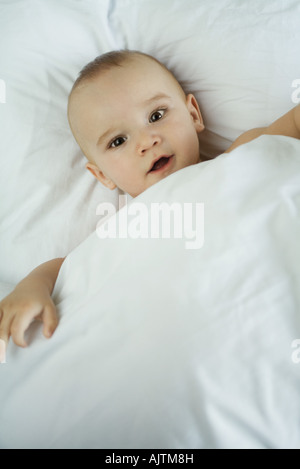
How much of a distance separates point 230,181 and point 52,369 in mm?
420

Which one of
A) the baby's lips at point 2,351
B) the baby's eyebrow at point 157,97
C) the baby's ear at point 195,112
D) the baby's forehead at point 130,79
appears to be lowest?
the baby's lips at point 2,351

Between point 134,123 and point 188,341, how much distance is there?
54 cm

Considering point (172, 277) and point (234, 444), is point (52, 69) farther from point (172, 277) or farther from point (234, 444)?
point (234, 444)

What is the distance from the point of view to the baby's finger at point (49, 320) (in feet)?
2.31

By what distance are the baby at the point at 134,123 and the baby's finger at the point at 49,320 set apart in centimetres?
14

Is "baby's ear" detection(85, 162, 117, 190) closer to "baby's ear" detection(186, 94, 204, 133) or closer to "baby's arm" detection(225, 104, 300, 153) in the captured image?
"baby's ear" detection(186, 94, 204, 133)

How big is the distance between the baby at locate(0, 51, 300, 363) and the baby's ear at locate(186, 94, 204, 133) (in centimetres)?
2

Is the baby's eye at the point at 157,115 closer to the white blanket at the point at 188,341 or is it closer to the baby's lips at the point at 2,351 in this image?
the white blanket at the point at 188,341

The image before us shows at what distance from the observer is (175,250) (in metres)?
0.68

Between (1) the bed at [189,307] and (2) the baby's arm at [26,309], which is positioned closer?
(1) the bed at [189,307]

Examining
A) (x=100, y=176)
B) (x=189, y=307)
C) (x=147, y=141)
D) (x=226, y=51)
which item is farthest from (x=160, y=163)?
(x=189, y=307)

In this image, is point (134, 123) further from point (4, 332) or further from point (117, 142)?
point (4, 332)

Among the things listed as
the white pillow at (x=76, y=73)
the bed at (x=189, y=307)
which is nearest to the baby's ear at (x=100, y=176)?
the white pillow at (x=76, y=73)

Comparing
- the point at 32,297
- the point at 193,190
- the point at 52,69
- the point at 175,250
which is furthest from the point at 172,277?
the point at 52,69
